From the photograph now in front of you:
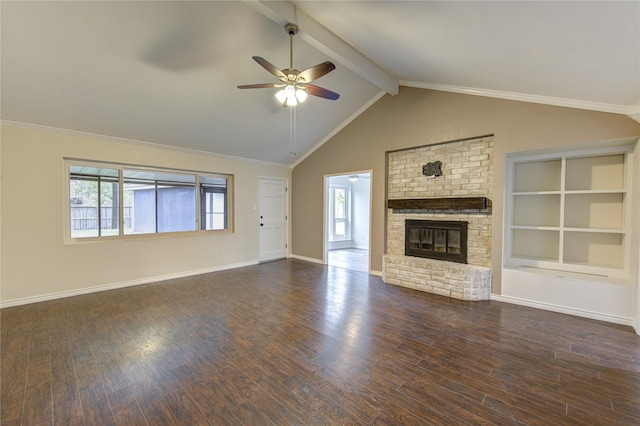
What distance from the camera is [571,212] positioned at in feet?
13.2

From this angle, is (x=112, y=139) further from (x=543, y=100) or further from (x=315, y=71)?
(x=543, y=100)

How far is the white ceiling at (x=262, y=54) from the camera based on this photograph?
91.8 inches

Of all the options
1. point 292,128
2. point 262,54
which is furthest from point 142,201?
point 262,54

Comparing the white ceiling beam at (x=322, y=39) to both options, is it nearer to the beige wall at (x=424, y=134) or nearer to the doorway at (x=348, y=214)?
the beige wall at (x=424, y=134)

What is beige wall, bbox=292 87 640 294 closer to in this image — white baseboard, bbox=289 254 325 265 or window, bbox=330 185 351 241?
white baseboard, bbox=289 254 325 265

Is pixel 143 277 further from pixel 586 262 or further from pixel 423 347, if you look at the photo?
pixel 586 262

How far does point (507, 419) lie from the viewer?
1.80 metres

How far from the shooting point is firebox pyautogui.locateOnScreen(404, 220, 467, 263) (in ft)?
14.8

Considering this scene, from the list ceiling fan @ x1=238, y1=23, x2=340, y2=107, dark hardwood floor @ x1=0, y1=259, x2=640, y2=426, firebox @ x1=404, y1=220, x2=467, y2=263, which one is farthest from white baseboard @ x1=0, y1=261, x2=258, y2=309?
ceiling fan @ x1=238, y1=23, x2=340, y2=107

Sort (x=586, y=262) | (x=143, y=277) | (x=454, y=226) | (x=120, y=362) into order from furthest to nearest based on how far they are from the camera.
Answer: (x=143, y=277)
(x=454, y=226)
(x=586, y=262)
(x=120, y=362)

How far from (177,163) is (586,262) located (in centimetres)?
701

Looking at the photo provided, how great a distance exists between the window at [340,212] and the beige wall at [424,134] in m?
2.21

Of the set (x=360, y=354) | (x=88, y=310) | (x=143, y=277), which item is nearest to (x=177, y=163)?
(x=143, y=277)

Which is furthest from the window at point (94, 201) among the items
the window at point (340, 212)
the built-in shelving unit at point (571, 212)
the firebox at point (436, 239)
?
the built-in shelving unit at point (571, 212)
